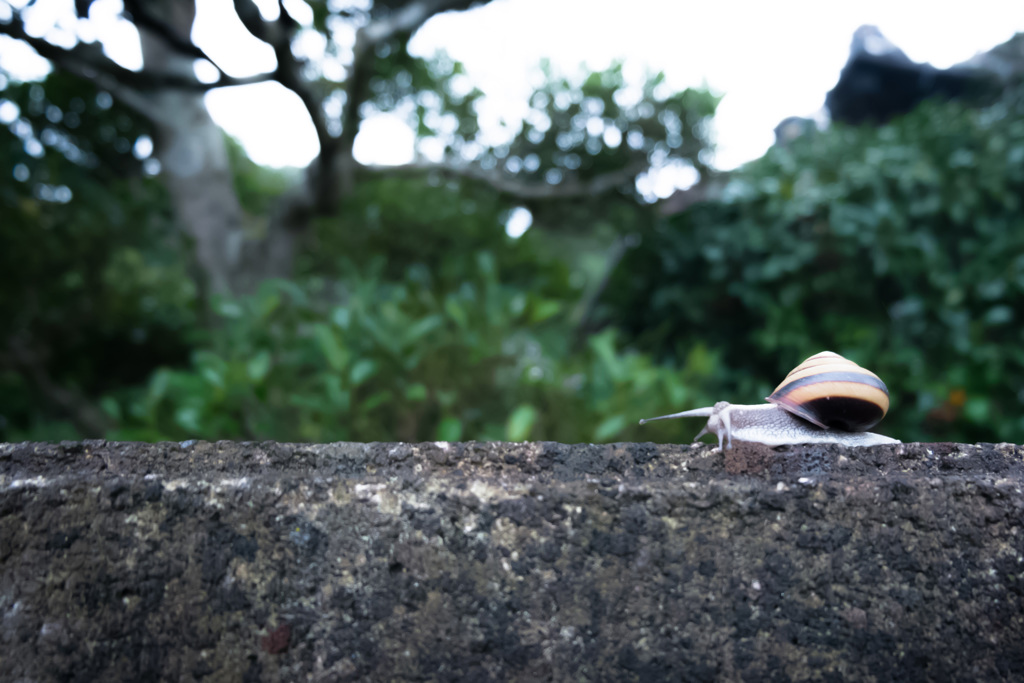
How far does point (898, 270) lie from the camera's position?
297cm

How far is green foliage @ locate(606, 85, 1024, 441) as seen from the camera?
9.57 feet

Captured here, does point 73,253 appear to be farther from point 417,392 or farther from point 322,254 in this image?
point 417,392

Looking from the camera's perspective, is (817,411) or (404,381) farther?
(404,381)

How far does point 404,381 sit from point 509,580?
170 centimetres

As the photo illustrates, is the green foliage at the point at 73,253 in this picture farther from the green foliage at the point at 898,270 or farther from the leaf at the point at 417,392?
the green foliage at the point at 898,270

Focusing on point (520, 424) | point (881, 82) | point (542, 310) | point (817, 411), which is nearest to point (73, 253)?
point (542, 310)

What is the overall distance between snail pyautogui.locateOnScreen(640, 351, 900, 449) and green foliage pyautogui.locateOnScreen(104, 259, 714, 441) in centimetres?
114

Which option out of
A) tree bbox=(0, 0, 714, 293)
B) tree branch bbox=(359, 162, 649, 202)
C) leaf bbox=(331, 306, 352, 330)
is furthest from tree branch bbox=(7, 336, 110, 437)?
tree branch bbox=(359, 162, 649, 202)

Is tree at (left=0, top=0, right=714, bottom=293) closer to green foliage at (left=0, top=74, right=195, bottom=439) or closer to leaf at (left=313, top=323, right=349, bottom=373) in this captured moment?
green foliage at (left=0, top=74, right=195, bottom=439)

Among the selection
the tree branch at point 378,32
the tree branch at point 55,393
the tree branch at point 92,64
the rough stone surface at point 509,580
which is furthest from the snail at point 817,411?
the tree branch at point 55,393

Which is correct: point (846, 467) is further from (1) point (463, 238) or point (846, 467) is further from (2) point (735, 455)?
(1) point (463, 238)

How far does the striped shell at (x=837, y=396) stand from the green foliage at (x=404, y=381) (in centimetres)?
117

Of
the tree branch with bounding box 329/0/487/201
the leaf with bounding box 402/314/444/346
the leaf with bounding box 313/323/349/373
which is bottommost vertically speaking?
the leaf with bounding box 313/323/349/373

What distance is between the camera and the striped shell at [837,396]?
3.15 feet
